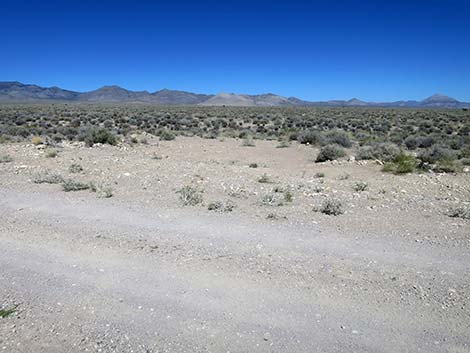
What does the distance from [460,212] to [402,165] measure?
231 inches

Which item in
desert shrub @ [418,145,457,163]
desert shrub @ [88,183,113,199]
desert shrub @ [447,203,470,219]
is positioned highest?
desert shrub @ [418,145,457,163]

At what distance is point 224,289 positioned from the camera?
16.9 feet

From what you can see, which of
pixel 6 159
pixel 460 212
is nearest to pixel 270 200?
pixel 460 212

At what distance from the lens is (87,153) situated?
1833 centimetres

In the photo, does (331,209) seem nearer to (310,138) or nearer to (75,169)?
(75,169)

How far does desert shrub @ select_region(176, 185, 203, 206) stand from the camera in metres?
9.28

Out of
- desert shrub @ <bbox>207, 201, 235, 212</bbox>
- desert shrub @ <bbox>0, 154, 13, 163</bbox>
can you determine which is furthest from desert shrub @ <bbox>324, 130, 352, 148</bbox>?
desert shrub @ <bbox>0, 154, 13, 163</bbox>

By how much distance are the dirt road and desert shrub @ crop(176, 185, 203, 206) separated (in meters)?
1.53

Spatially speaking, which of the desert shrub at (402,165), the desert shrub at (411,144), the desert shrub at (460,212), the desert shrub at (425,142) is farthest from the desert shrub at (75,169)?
the desert shrub at (425,142)

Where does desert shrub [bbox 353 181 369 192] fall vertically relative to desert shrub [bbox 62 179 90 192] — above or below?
below

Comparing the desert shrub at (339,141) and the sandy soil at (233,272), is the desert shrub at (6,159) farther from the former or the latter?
the desert shrub at (339,141)

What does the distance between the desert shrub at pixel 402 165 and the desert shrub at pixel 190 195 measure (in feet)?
25.9

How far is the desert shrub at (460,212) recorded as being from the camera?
8148mm

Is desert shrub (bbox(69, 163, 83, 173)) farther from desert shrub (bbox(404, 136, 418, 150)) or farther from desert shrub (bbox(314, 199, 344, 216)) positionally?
desert shrub (bbox(404, 136, 418, 150))
